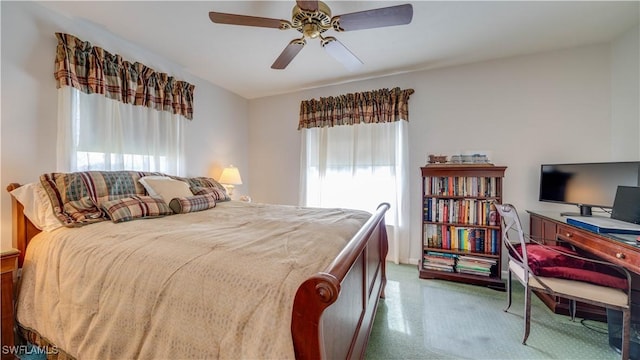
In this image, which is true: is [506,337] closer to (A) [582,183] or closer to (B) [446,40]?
(A) [582,183]

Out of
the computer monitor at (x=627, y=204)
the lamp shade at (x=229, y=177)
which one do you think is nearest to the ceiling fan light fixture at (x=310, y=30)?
the lamp shade at (x=229, y=177)

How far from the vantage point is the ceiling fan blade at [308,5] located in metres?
1.47

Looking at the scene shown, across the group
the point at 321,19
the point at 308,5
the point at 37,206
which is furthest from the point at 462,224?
the point at 37,206

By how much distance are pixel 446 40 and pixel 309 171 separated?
2.38m

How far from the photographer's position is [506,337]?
1.79 metres

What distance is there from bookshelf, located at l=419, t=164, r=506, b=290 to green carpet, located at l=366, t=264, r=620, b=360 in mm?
256

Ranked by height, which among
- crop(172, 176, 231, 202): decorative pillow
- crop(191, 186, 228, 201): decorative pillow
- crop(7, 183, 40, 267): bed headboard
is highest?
crop(172, 176, 231, 202): decorative pillow

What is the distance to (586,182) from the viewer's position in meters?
2.20

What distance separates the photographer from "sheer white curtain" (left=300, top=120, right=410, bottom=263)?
3291 millimetres

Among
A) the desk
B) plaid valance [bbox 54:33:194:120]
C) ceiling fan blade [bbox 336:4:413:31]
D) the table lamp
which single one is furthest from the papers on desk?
plaid valance [bbox 54:33:194:120]

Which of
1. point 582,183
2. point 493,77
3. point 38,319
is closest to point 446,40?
point 493,77

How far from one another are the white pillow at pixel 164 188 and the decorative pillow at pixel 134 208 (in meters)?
0.15

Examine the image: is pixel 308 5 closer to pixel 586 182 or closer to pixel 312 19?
pixel 312 19

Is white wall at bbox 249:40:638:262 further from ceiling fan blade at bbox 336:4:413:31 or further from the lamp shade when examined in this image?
the lamp shade
